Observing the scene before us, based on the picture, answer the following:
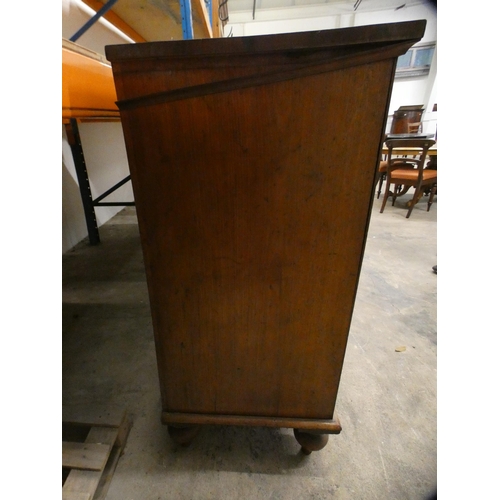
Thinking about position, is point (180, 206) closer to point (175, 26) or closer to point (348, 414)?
point (348, 414)

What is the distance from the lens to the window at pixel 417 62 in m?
6.00

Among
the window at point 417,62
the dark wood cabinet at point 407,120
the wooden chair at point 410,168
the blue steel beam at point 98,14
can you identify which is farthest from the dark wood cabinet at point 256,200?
the window at point 417,62

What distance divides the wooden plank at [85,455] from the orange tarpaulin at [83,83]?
946 mm

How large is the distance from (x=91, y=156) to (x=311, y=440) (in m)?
2.61

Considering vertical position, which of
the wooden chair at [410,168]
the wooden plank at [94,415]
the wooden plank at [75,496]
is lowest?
the wooden plank at [94,415]

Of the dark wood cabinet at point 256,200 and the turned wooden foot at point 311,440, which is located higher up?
the dark wood cabinet at point 256,200

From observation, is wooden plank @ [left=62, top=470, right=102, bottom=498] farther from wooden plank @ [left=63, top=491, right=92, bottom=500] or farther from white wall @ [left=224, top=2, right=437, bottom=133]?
white wall @ [left=224, top=2, right=437, bottom=133]

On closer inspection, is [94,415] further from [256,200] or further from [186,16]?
[186,16]

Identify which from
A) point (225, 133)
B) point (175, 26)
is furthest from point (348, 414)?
point (175, 26)

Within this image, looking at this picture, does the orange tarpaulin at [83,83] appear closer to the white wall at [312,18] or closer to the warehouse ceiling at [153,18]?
the warehouse ceiling at [153,18]

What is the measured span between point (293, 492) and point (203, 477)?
257 mm

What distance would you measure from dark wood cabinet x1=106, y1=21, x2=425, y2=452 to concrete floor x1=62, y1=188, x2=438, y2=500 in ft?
0.53

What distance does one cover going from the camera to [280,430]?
896 millimetres
